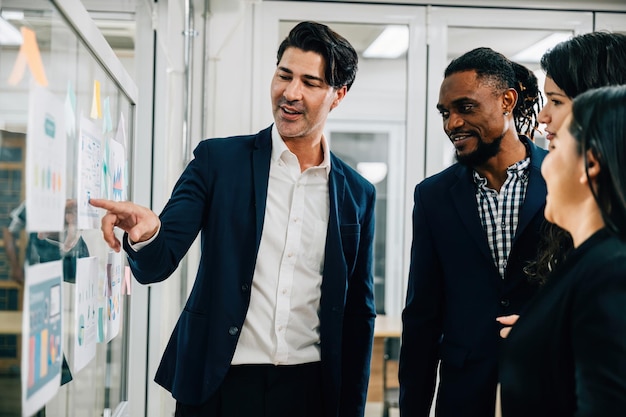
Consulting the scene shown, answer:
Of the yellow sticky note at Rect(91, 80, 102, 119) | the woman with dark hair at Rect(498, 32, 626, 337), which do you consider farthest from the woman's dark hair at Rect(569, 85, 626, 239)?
the yellow sticky note at Rect(91, 80, 102, 119)

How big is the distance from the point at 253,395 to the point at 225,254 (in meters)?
0.34

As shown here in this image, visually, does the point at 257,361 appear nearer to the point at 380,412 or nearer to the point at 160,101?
the point at 160,101

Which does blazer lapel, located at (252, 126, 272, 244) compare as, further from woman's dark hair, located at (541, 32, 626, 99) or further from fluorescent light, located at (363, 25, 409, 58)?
fluorescent light, located at (363, 25, 409, 58)

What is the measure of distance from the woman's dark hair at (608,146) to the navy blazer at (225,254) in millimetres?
815

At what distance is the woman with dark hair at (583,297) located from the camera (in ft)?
2.90

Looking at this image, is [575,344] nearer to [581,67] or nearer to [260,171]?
[581,67]

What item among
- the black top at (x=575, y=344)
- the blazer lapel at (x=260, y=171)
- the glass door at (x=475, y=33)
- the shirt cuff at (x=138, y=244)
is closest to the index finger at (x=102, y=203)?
the shirt cuff at (x=138, y=244)

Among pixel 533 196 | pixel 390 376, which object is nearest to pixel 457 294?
pixel 533 196

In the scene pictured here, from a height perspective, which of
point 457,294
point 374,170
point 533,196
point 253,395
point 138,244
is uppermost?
point 374,170

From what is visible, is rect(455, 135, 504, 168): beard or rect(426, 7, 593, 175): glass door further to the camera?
rect(426, 7, 593, 175): glass door

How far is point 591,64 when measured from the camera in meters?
1.47

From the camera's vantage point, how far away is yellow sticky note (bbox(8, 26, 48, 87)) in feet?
2.77

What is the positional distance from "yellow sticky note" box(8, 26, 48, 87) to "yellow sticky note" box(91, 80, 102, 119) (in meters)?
0.38

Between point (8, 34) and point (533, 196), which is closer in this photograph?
point (8, 34)
